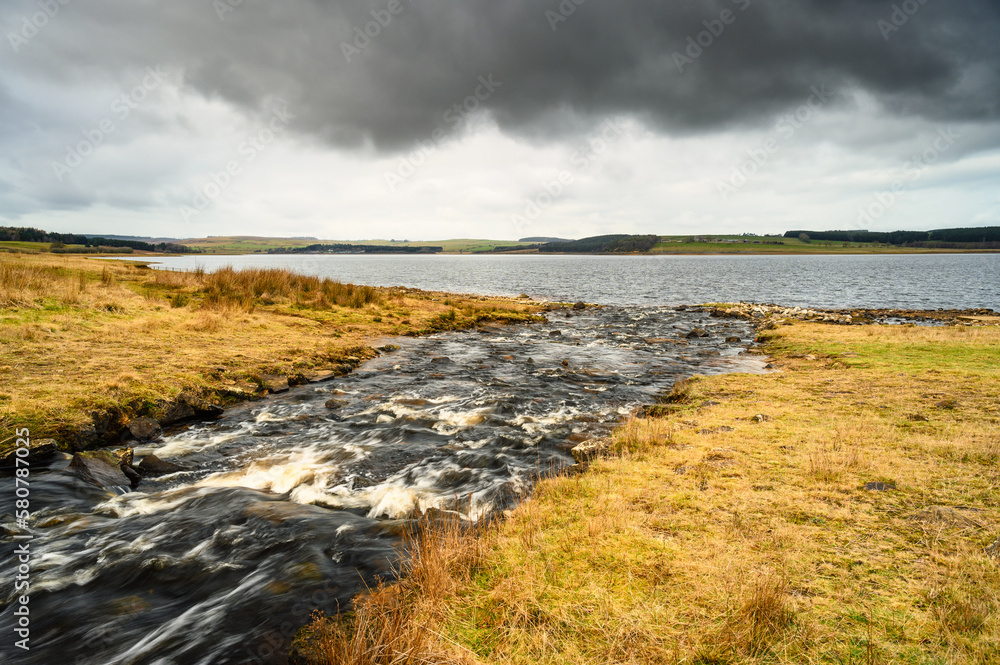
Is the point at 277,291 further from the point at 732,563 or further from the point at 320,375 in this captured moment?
the point at 732,563

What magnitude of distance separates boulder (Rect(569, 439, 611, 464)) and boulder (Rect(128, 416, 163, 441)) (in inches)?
393

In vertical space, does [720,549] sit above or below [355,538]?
above

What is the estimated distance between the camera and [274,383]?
595 inches

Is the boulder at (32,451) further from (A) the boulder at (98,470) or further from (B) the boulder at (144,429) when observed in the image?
(B) the boulder at (144,429)

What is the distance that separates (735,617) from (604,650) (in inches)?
50.3

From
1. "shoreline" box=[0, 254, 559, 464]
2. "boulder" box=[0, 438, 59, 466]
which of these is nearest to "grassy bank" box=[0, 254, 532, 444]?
"shoreline" box=[0, 254, 559, 464]

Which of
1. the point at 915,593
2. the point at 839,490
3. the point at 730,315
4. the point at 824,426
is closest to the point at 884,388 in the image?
the point at 824,426

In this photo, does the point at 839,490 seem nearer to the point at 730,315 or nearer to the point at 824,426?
the point at 824,426

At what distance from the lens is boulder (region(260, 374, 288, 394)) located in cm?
1484

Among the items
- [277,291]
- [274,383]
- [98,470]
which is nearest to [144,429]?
[98,470]

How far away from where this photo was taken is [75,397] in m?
10.6

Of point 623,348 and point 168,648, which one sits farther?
point 623,348

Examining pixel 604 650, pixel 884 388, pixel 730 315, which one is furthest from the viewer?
pixel 730 315

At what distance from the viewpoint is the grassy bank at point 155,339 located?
10867 millimetres
